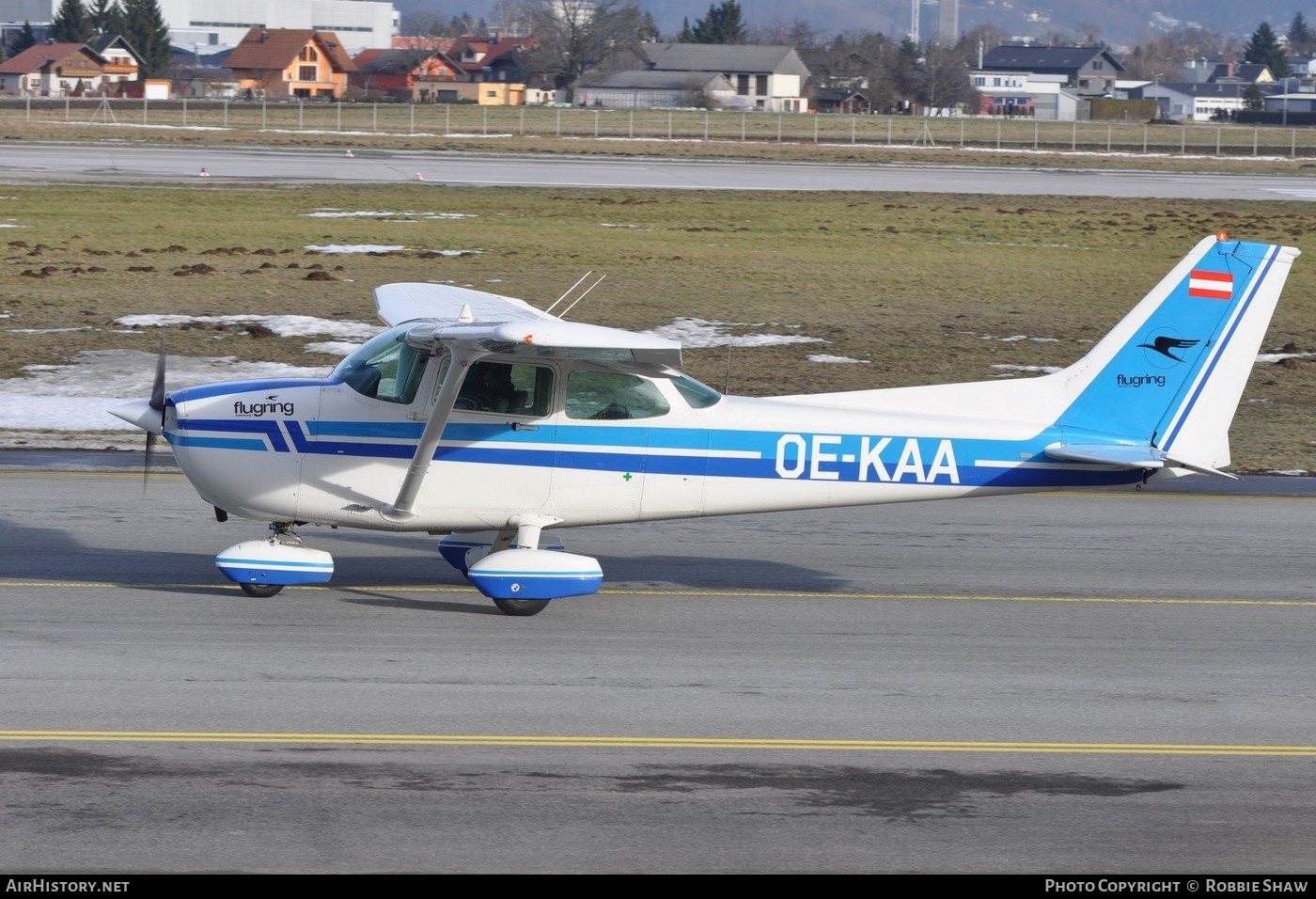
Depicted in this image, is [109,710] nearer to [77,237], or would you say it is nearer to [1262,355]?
[1262,355]

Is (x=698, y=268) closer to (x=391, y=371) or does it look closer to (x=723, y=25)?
(x=391, y=371)

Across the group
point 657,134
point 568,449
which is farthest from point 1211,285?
point 657,134

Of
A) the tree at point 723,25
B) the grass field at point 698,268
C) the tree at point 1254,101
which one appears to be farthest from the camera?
the tree at point 723,25

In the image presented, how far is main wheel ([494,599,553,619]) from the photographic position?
11102 mm

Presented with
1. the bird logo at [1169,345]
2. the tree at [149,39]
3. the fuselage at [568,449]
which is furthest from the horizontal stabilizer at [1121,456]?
the tree at [149,39]

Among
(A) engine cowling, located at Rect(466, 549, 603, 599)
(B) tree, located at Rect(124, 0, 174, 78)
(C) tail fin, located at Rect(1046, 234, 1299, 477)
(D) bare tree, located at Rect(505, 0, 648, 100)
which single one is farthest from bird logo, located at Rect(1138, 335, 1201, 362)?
(B) tree, located at Rect(124, 0, 174, 78)

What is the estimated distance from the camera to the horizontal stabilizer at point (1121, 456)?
1092cm

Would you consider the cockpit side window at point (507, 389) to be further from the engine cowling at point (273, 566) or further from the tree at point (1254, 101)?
the tree at point (1254, 101)

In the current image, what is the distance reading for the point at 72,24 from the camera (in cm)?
14850

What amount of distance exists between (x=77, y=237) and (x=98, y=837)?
26933 mm

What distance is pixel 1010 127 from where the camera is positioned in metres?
106

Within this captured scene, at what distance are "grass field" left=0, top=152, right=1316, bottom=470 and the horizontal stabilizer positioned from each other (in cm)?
458

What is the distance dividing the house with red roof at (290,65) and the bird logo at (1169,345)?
474ft

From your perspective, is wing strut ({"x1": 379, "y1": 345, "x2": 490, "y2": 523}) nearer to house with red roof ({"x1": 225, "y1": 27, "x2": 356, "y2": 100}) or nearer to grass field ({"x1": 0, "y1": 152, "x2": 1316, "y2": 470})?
grass field ({"x1": 0, "y1": 152, "x2": 1316, "y2": 470})
